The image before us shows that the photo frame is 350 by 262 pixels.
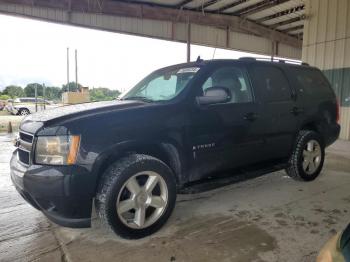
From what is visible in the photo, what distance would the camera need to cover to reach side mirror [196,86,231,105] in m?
3.27

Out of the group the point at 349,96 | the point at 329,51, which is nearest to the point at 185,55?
the point at 329,51

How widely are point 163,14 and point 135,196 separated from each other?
12.8 metres

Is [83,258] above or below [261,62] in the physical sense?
below

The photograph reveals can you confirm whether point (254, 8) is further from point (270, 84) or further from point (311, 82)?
point (270, 84)

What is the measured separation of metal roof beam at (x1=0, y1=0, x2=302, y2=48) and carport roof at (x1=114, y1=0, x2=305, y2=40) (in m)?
0.19

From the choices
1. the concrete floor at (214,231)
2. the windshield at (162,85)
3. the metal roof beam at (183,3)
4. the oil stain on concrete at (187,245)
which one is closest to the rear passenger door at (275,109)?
the concrete floor at (214,231)

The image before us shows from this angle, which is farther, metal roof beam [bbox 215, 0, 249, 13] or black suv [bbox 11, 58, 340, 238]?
metal roof beam [bbox 215, 0, 249, 13]

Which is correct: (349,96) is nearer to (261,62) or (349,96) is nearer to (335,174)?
(335,174)

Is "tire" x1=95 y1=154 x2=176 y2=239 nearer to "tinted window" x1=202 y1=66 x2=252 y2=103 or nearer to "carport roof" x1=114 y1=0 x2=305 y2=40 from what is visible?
"tinted window" x1=202 y1=66 x2=252 y2=103

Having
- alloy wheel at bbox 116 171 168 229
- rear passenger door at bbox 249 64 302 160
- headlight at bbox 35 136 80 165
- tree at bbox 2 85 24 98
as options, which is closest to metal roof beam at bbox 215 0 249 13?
rear passenger door at bbox 249 64 302 160

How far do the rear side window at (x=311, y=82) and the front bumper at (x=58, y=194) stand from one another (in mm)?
3376

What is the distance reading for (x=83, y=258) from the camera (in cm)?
263

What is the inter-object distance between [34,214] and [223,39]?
1568 cm

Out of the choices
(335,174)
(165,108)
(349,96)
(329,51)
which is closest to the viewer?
(165,108)
